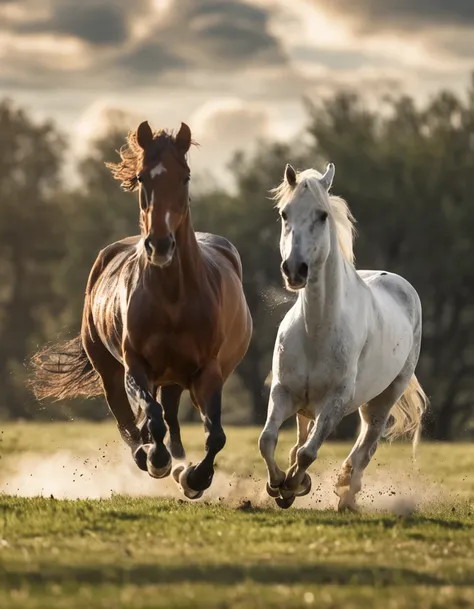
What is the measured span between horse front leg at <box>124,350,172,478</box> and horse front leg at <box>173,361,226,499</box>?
0.71 feet

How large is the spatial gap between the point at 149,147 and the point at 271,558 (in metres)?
3.74

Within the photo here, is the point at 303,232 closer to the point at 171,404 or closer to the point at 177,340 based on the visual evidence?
the point at 177,340

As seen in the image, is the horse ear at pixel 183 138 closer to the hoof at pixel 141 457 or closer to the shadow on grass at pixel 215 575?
the hoof at pixel 141 457

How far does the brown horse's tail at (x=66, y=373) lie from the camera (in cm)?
1331

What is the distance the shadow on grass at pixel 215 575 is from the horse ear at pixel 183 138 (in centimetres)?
401

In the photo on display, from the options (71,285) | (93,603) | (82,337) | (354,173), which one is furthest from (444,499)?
(71,285)

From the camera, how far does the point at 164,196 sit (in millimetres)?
9516

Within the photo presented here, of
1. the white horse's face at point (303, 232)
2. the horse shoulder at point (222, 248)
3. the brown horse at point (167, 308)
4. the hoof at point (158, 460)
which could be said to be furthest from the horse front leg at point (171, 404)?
the white horse's face at point (303, 232)

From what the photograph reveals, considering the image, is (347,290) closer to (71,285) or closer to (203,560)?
(203,560)

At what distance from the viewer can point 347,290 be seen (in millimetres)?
10469

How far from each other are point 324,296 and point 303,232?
2.62 feet

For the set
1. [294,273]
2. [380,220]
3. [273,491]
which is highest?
[294,273]

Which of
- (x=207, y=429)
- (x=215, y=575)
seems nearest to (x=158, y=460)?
(x=207, y=429)

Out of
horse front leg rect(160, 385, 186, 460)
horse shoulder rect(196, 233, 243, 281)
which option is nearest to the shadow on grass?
horse front leg rect(160, 385, 186, 460)
